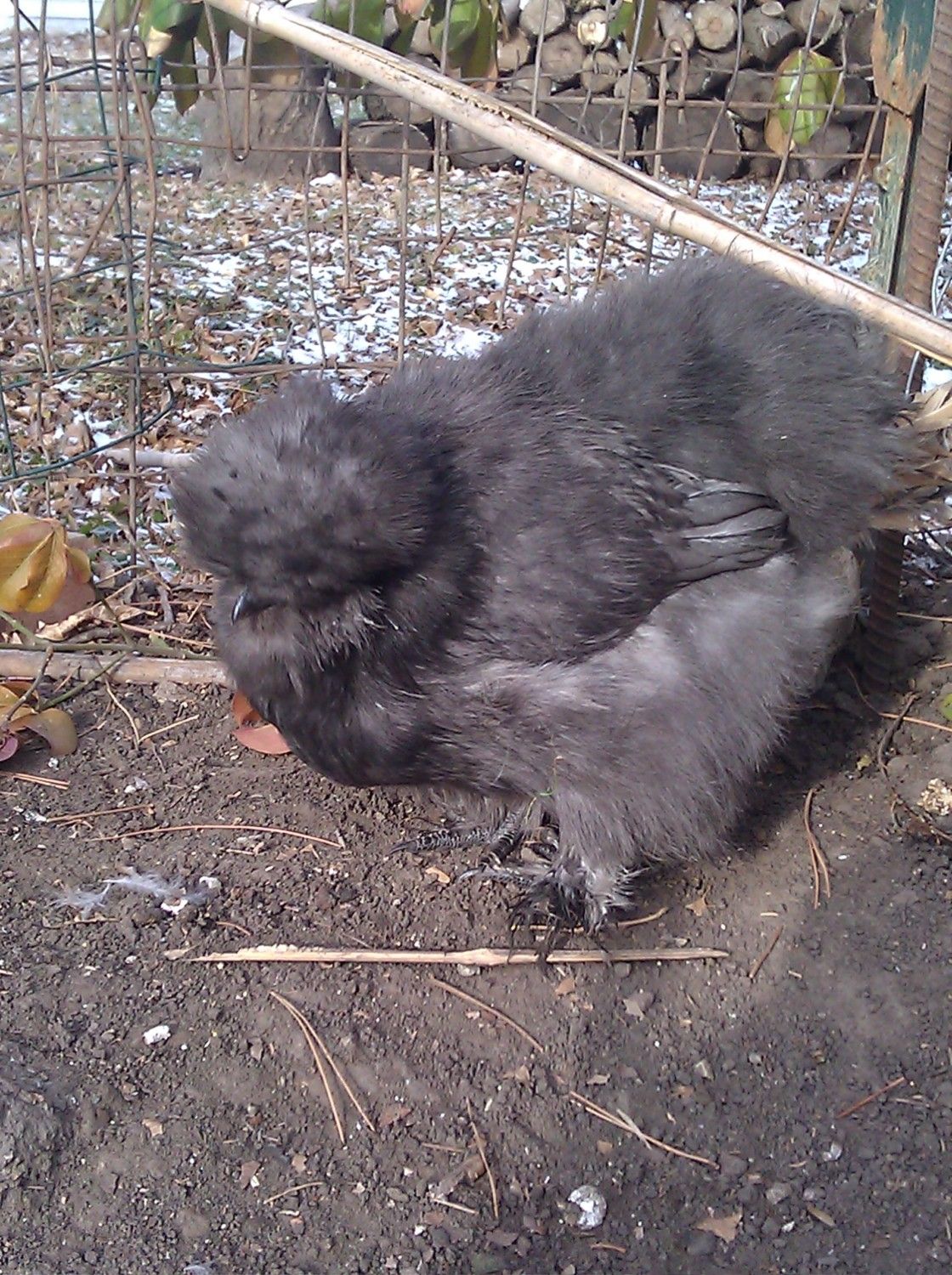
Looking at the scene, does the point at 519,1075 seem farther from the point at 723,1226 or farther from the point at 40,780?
the point at 40,780

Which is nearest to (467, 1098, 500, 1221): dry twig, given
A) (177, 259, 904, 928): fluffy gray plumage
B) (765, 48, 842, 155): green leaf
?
(177, 259, 904, 928): fluffy gray plumage

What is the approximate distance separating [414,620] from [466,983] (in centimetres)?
83

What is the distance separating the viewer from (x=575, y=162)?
2.25 m

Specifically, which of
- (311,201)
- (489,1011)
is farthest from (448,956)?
(311,201)

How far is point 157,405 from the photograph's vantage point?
459cm

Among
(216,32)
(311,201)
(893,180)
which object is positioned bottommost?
(311,201)

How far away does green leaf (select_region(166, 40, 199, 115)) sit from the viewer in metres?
3.35

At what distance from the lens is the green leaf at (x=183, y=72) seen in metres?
3.35

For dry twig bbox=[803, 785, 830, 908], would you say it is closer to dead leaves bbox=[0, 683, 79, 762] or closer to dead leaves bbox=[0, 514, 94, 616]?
dead leaves bbox=[0, 683, 79, 762]

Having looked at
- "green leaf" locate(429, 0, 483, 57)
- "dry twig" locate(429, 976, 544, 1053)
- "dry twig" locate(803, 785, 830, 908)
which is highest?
"green leaf" locate(429, 0, 483, 57)

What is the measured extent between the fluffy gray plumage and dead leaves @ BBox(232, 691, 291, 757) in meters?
0.66

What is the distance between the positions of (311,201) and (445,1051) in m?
4.48

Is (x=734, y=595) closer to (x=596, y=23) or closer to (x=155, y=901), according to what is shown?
(x=155, y=901)

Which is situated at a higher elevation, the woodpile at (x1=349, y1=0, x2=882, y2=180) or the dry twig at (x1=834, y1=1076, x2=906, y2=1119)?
the woodpile at (x1=349, y1=0, x2=882, y2=180)
